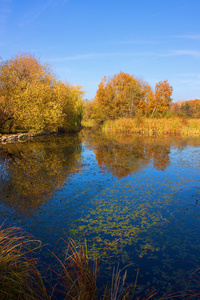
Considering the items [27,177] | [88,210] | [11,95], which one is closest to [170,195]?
[88,210]

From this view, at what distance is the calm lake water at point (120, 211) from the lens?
399 centimetres

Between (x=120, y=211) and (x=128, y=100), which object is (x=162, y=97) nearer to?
(x=128, y=100)

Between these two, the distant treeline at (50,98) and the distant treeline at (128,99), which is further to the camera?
the distant treeline at (128,99)

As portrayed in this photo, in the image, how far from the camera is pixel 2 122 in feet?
72.9

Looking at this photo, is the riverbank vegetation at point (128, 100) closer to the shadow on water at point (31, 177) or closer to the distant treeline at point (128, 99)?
the distant treeline at point (128, 99)

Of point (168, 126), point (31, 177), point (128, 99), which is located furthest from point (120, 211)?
point (128, 99)

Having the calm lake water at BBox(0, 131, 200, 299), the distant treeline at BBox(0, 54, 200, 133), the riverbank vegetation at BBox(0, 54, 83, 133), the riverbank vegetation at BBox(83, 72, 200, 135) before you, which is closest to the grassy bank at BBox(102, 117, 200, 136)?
the distant treeline at BBox(0, 54, 200, 133)

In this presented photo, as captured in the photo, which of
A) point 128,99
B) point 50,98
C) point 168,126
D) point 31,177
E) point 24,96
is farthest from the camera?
point 128,99

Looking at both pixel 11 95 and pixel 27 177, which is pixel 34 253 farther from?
pixel 11 95

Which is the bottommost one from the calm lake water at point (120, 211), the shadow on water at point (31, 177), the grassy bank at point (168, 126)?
the calm lake water at point (120, 211)

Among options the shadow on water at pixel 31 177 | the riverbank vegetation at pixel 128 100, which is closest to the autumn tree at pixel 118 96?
the riverbank vegetation at pixel 128 100

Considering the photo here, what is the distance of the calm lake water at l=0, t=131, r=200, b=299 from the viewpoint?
3.99 meters

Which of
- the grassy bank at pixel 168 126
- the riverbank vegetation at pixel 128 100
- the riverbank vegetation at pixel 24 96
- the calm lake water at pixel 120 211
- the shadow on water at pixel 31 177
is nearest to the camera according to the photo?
the calm lake water at pixel 120 211

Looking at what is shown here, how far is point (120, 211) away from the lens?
19.8ft
